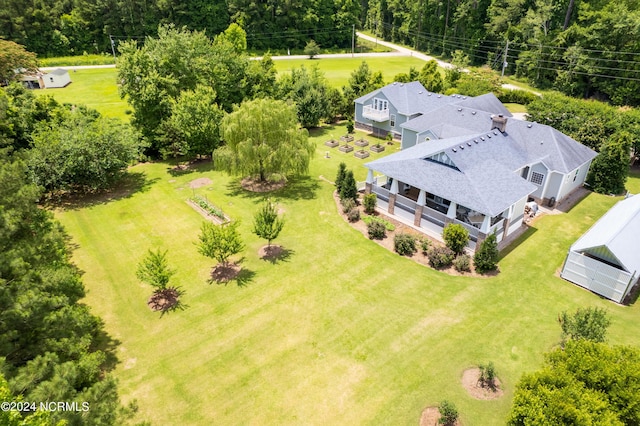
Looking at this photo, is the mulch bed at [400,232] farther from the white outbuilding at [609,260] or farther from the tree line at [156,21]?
the tree line at [156,21]

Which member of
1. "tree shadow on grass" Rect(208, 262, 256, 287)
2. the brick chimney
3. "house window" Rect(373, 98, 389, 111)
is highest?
the brick chimney

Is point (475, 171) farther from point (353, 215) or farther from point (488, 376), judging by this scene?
point (488, 376)

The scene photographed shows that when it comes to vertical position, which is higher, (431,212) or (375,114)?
(375,114)

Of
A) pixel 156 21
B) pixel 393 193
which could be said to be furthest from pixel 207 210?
pixel 156 21

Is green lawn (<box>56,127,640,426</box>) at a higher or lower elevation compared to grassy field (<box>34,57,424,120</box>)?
lower

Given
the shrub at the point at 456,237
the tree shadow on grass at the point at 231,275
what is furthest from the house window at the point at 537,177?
the tree shadow on grass at the point at 231,275

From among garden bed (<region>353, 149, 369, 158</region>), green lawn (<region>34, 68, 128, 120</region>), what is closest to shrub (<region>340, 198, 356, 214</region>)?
garden bed (<region>353, 149, 369, 158</region>)

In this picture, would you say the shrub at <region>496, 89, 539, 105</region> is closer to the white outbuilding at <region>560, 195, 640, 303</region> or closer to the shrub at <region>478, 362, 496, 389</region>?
the white outbuilding at <region>560, 195, 640, 303</region>
